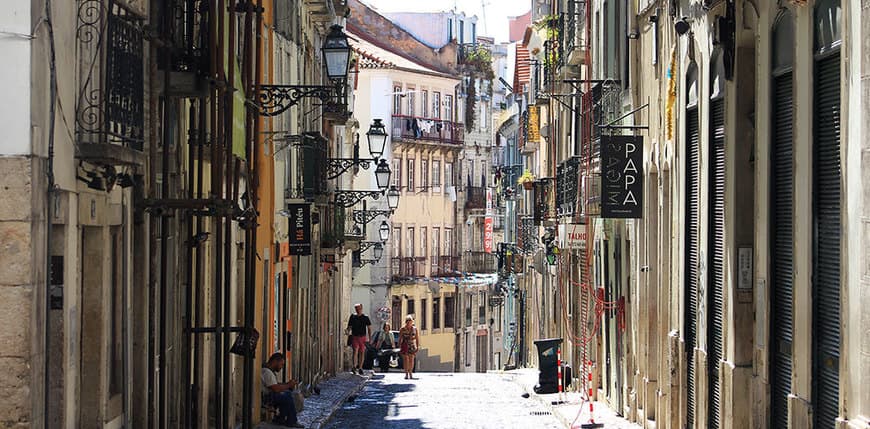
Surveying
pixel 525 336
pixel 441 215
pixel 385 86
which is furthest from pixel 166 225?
pixel 441 215

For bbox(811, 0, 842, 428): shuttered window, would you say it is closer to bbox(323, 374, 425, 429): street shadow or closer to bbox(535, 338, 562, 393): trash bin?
bbox(323, 374, 425, 429): street shadow

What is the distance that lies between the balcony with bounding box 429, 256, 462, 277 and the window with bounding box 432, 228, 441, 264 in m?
0.09

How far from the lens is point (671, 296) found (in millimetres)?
18469

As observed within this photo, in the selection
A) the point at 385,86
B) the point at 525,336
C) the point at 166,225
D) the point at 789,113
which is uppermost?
the point at 385,86

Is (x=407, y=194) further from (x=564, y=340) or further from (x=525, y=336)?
(x=564, y=340)

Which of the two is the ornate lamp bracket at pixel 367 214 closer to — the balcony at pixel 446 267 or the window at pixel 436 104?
the balcony at pixel 446 267

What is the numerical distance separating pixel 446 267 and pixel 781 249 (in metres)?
52.6

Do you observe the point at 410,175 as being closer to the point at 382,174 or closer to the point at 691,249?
the point at 382,174

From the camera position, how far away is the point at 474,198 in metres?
69.0

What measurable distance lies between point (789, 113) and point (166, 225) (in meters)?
5.77

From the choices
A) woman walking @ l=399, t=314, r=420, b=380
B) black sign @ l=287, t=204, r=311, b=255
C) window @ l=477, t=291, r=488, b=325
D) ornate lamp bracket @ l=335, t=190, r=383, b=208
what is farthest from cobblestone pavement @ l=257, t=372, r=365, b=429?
window @ l=477, t=291, r=488, b=325

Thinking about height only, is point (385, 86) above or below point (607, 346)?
above

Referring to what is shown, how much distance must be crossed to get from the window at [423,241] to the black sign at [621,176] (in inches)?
1730

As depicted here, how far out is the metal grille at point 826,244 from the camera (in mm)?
10812
